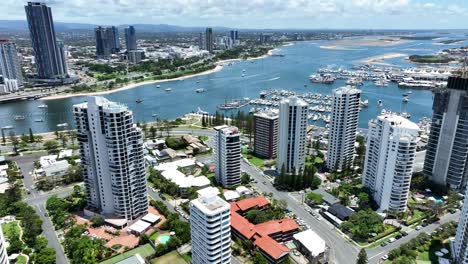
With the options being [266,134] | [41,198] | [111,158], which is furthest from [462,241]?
[41,198]

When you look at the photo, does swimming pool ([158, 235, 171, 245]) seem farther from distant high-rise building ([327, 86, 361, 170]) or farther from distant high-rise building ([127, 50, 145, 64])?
distant high-rise building ([127, 50, 145, 64])

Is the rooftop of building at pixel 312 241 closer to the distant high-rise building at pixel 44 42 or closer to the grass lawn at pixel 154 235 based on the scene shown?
the grass lawn at pixel 154 235

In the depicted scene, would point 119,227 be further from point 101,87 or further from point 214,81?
point 214,81

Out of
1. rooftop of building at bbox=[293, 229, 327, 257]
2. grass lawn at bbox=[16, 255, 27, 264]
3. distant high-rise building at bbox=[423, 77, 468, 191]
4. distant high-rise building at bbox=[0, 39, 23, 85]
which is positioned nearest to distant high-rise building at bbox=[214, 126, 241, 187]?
rooftop of building at bbox=[293, 229, 327, 257]

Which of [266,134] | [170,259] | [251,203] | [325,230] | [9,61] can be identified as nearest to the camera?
[170,259]

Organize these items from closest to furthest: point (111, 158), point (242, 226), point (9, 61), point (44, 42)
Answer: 1. point (242, 226)
2. point (111, 158)
3. point (9, 61)
4. point (44, 42)

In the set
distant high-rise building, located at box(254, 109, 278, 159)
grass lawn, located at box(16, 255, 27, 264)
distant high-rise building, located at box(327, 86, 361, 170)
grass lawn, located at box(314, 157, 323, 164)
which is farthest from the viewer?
grass lawn, located at box(314, 157, 323, 164)

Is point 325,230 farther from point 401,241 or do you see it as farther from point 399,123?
point 399,123

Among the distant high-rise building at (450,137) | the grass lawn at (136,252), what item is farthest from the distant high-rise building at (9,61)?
the distant high-rise building at (450,137)
